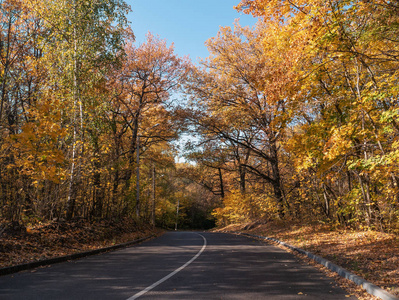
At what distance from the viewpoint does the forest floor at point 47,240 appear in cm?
895

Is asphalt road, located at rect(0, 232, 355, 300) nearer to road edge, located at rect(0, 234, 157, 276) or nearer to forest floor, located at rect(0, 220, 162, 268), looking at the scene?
road edge, located at rect(0, 234, 157, 276)

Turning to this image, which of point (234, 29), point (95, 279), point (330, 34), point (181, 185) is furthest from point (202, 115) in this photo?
point (181, 185)

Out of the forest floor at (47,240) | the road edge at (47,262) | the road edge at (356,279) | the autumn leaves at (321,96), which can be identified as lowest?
the road edge at (356,279)

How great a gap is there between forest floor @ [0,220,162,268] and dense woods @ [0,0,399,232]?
85 cm

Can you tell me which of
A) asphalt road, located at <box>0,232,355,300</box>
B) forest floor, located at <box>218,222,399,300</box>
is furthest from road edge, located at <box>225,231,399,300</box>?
asphalt road, located at <box>0,232,355,300</box>

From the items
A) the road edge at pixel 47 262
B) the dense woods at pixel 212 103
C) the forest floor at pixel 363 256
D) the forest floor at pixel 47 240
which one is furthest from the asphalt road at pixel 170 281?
the dense woods at pixel 212 103

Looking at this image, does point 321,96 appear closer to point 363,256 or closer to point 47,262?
point 363,256

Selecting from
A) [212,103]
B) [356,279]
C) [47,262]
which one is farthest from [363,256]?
[212,103]

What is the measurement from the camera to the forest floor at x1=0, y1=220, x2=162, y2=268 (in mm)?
8952

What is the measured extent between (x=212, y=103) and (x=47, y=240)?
13.4m

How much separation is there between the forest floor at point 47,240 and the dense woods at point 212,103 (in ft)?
2.79

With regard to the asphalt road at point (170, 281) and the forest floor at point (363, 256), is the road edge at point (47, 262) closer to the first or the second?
the asphalt road at point (170, 281)

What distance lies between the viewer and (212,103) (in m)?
21.3

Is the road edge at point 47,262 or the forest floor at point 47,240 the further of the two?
the forest floor at point 47,240
